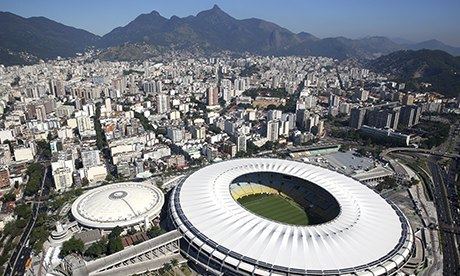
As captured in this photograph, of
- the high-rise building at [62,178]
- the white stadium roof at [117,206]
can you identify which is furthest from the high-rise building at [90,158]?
the white stadium roof at [117,206]

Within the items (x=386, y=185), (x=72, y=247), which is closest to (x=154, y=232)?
(x=72, y=247)

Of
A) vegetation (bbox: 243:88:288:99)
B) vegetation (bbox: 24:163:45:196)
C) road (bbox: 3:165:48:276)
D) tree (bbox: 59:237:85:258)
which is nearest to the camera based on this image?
tree (bbox: 59:237:85:258)

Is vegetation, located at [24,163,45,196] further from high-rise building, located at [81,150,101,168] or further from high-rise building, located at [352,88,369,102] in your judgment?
high-rise building, located at [352,88,369,102]

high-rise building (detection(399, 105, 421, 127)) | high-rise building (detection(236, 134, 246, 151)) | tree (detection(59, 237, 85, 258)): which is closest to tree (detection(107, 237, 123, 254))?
tree (detection(59, 237, 85, 258))

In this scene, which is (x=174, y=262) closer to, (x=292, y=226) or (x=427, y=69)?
(x=292, y=226)

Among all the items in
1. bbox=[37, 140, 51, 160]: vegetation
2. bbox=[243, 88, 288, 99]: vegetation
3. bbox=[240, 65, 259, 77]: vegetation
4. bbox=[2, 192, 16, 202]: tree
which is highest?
bbox=[240, 65, 259, 77]: vegetation
